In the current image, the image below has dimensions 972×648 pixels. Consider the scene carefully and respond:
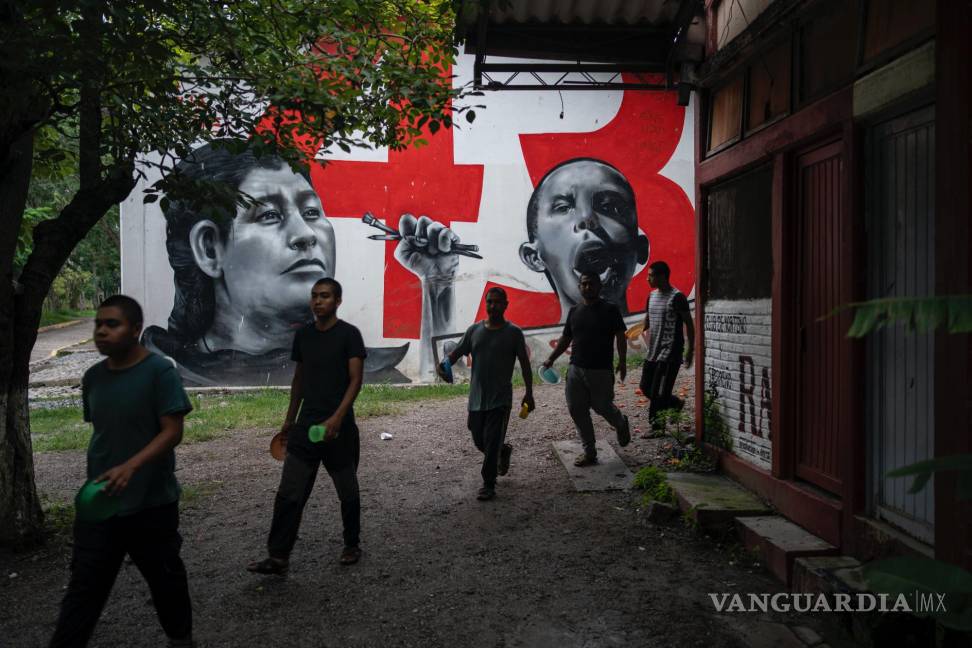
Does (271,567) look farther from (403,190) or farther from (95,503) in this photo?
(403,190)

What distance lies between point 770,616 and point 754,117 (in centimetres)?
399

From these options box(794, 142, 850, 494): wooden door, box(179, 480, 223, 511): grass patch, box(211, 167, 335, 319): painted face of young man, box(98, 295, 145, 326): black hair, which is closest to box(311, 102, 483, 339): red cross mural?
box(211, 167, 335, 319): painted face of young man

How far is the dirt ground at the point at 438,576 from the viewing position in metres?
4.07

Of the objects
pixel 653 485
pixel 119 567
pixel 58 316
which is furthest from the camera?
pixel 58 316

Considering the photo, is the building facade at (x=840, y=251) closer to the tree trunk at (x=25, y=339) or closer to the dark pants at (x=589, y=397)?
the dark pants at (x=589, y=397)

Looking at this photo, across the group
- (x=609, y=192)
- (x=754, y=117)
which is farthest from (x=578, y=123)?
(x=754, y=117)

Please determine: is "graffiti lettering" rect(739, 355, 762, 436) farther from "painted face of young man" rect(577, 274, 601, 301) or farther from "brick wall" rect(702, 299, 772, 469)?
"painted face of young man" rect(577, 274, 601, 301)

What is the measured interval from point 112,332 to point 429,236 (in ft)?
37.1

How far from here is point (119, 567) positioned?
3350mm

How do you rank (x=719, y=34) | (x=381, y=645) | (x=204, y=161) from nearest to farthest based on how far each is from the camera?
1. (x=381, y=645)
2. (x=719, y=34)
3. (x=204, y=161)

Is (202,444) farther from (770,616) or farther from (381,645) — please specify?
(770,616)

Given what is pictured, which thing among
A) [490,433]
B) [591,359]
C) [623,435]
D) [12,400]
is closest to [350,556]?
[490,433]

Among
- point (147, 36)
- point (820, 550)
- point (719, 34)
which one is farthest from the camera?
point (719, 34)

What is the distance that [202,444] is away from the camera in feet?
32.1
